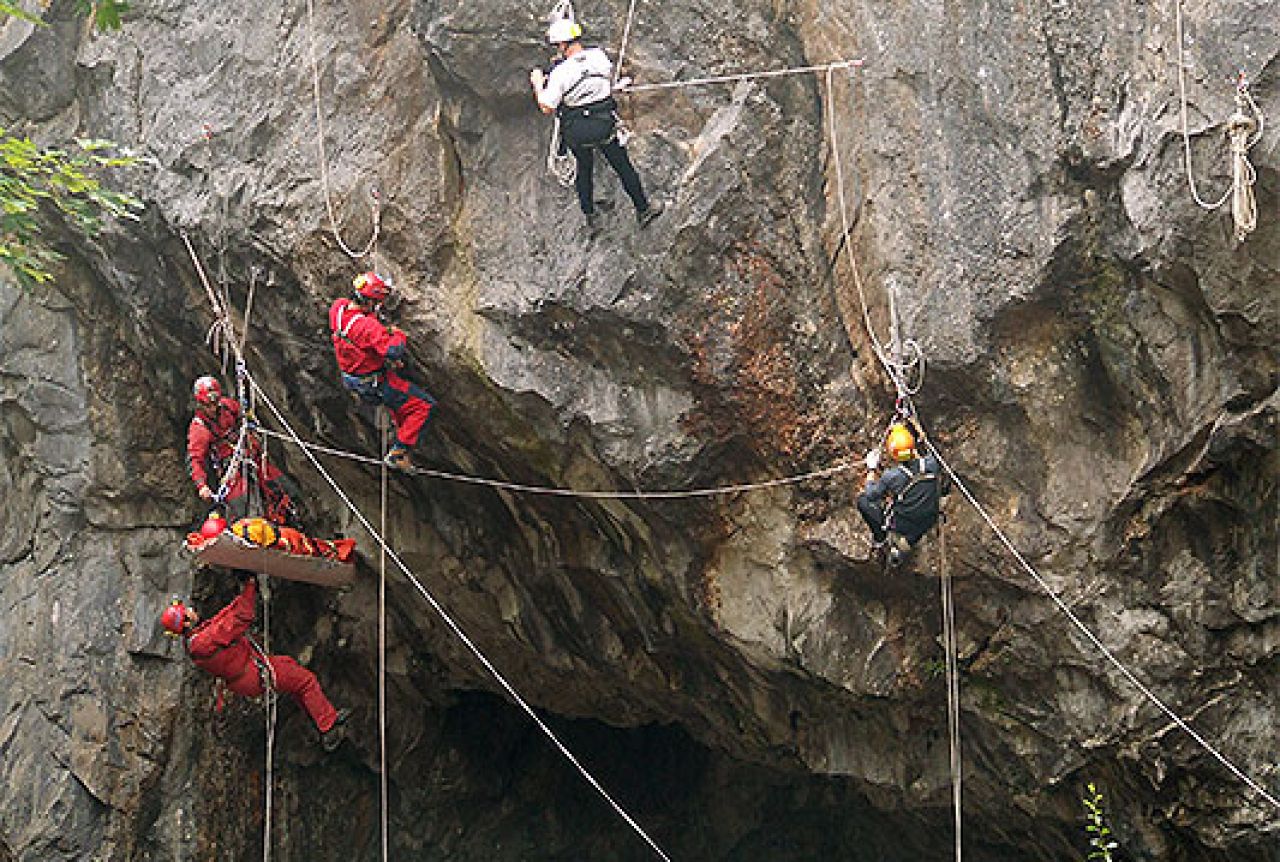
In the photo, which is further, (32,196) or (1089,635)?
(32,196)

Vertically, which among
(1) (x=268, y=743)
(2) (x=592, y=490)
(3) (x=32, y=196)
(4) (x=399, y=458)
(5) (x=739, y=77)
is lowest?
(1) (x=268, y=743)

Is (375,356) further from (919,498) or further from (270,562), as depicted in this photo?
(919,498)

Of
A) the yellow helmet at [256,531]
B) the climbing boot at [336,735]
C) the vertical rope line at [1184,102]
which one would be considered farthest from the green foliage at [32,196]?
the vertical rope line at [1184,102]

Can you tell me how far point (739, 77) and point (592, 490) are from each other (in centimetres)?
259

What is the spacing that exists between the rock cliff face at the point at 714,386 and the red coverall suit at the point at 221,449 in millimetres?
454

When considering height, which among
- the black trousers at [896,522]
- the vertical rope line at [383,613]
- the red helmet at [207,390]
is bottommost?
the vertical rope line at [383,613]

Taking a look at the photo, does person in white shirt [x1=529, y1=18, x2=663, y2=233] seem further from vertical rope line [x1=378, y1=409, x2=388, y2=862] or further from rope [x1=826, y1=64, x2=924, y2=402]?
vertical rope line [x1=378, y1=409, x2=388, y2=862]

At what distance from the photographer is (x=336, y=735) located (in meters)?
11.4

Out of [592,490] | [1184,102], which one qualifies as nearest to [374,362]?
[592,490]

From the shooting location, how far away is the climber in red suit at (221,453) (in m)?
9.49

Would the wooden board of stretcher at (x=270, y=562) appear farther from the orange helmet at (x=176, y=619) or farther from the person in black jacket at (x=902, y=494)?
the person in black jacket at (x=902, y=494)

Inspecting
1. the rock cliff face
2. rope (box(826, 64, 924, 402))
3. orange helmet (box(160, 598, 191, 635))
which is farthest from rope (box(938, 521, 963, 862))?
orange helmet (box(160, 598, 191, 635))

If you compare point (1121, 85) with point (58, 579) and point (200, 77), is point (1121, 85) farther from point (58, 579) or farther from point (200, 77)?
point (58, 579)

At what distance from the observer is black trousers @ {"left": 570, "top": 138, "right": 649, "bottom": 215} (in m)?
7.90
